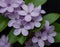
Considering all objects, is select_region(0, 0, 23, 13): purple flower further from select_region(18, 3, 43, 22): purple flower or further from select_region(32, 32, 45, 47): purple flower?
select_region(32, 32, 45, 47): purple flower

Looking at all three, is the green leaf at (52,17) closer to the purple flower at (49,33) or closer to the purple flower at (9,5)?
the purple flower at (49,33)

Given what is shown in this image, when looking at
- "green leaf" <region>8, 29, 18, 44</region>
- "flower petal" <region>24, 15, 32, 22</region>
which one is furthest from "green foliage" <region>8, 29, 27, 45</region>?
"flower petal" <region>24, 15, 32, 22</region>

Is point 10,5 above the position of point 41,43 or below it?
above

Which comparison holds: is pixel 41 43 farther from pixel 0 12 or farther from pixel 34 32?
pixel 0 12

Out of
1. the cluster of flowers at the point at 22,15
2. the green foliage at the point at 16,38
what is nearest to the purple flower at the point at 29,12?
the cluster of flowers at the point at 22,15

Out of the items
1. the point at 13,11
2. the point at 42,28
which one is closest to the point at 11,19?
the point at 13,11

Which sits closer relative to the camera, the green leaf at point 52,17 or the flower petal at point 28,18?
the flower petal at point 28,18
